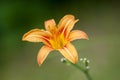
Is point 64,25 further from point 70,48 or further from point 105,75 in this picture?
point 105,75

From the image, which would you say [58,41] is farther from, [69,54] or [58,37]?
[69,54]

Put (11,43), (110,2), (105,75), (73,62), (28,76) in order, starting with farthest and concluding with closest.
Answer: (110,2), (11,43), (28,76), (105,75), (73,62)

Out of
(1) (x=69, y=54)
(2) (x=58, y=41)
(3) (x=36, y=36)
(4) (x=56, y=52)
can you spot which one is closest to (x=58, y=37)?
(2) (x=58, y=41)

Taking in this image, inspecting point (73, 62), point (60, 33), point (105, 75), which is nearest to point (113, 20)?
point (105, 75)

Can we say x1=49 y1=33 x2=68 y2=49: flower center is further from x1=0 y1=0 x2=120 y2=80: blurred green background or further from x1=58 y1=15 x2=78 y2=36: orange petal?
x1=0 y1=0 x2=120 y2=80: blurred green background

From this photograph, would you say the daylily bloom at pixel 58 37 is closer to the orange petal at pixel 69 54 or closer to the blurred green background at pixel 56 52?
the orange petal at pixel 69 54

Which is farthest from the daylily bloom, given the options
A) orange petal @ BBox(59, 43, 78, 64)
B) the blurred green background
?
the blurred green background
